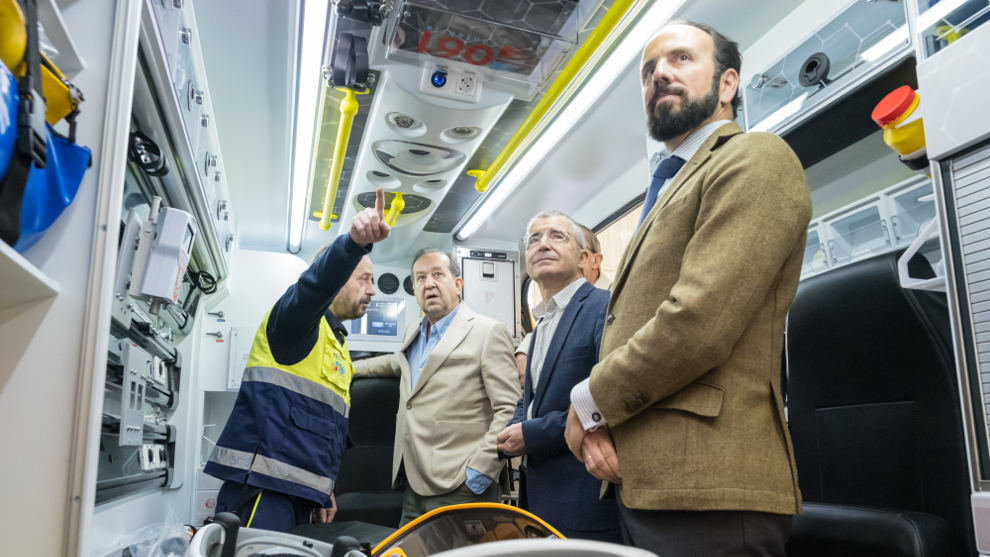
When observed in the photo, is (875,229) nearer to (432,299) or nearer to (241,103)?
(432,299)

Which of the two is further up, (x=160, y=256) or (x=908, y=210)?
(x=908, y=210)

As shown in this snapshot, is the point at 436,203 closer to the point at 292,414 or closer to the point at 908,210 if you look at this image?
the point at 292,414

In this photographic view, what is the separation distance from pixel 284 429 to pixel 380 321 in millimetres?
3388

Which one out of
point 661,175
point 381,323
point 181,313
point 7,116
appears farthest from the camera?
point 381,323

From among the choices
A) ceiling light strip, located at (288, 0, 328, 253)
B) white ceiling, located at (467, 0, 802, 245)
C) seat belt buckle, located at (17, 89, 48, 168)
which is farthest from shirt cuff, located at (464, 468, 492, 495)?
white ceiling, located at (467, 0, 802, 245)

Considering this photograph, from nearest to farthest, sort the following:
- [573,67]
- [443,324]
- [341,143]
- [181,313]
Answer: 1. [443,324]
2. [573,67]
3. [181,313]
4. [341,143]

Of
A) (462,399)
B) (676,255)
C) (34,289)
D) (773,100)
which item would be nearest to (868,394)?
(676,255)

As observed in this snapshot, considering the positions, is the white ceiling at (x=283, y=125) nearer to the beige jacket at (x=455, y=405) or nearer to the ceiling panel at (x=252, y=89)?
the ceiling panel at (x=252, y=89)

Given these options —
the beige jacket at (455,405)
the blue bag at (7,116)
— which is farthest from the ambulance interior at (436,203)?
the beige jacket at (455,405)

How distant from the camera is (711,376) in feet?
3.68

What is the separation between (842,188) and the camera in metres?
2.66

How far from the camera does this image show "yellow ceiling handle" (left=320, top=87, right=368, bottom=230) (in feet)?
10.2

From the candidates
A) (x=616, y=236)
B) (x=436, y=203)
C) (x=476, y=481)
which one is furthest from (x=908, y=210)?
(x=436, y=203)

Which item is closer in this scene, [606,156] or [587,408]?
[587,408]
